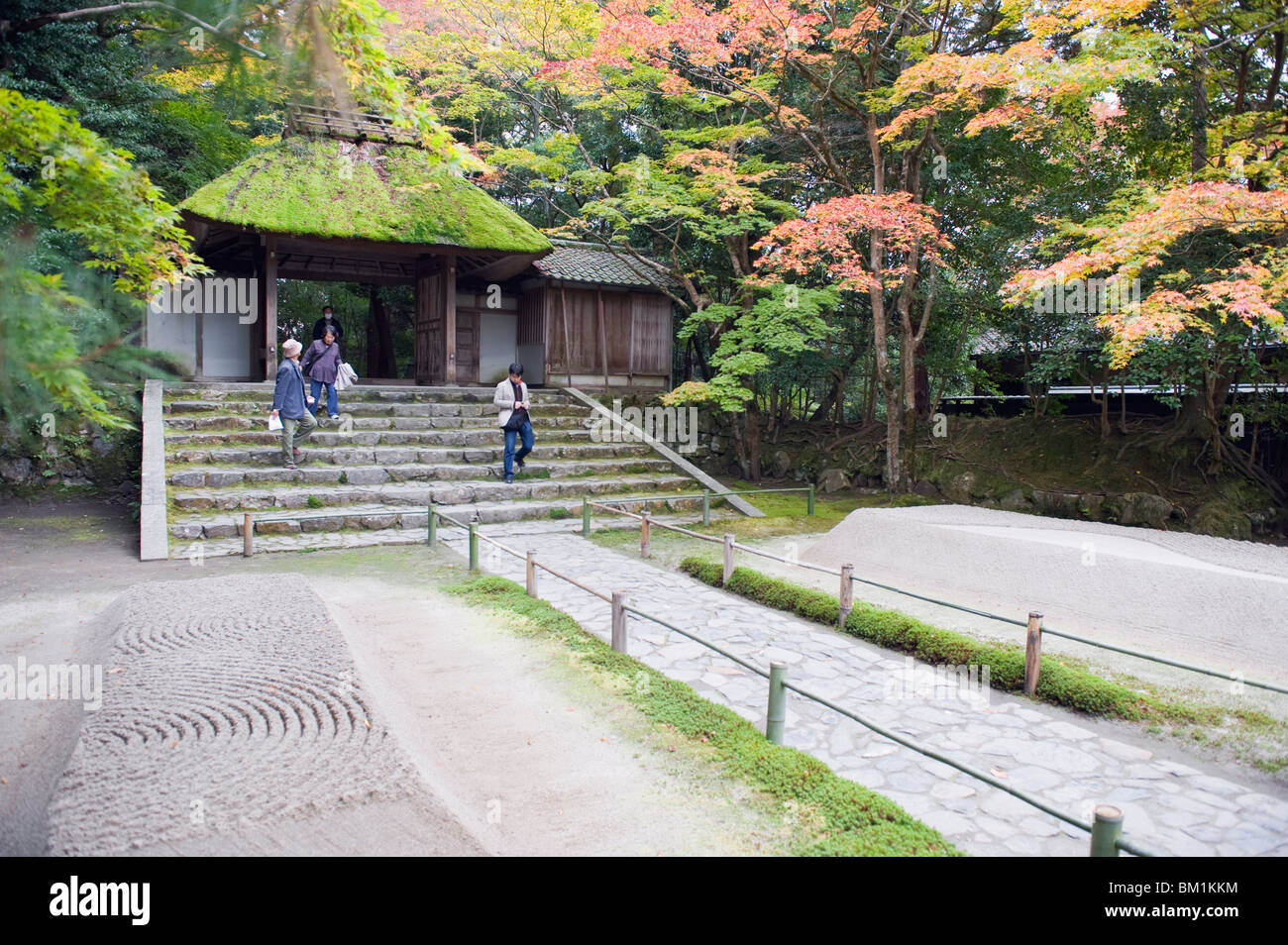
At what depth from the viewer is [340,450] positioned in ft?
37.3

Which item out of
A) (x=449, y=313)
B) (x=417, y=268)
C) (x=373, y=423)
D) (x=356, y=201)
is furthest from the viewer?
(x=417, y=268)

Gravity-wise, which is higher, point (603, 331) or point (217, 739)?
point (603, 331)

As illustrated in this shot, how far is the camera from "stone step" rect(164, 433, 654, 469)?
10672mm

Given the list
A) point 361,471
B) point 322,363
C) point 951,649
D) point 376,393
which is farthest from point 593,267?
point 951,649

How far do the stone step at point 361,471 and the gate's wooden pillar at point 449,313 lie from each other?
3.67 m

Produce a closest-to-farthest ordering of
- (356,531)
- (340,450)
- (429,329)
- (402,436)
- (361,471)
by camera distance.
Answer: (356,531) < (361,471) < (340,450) < (402,436) < (429,329)

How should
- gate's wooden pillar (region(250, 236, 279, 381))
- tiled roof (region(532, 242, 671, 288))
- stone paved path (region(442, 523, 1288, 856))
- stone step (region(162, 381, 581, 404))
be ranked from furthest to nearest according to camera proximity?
tiled roof (region(532, 242, 671, 288))
gate's wooden pillar (region(250, 236, 279, 381))
stone step (region(162, 381, 581, 404))
stone paved path (region(442, 523, 1288, 856))

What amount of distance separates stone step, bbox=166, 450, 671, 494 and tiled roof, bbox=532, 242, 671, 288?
213 inches

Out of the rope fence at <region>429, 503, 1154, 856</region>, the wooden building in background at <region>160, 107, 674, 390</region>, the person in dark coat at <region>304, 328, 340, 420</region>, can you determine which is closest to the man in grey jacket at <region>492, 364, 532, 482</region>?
the person in dark coat at <region>304, 328, 340, 420</region>

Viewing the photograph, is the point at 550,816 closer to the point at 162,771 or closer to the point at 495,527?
the point at 162,771

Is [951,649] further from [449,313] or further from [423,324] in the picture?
[423,324]

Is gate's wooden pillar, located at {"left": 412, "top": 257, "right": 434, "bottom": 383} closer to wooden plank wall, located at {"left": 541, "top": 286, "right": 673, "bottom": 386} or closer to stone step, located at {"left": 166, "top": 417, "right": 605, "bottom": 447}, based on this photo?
wooden plank wall, located at {"left": 541, "top": 286, "right": 673, "bottom": 386}

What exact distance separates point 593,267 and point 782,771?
49.0 ft

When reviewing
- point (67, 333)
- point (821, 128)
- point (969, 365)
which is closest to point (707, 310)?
point (821, 128)
